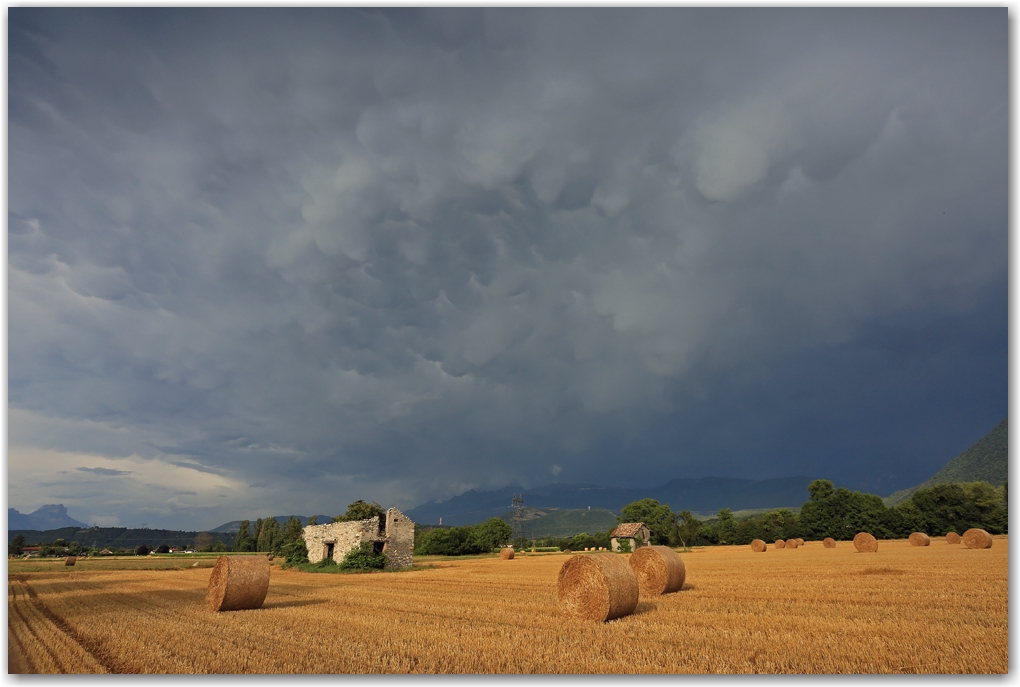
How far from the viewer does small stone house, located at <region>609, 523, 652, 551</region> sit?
6662 centimetres

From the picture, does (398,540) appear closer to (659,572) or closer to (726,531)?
(659,572)

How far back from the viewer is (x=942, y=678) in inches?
247

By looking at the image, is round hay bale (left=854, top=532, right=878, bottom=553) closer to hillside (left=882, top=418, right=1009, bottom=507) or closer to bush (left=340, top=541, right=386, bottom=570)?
bush (left=340, top=541, right=386, bottom=570)

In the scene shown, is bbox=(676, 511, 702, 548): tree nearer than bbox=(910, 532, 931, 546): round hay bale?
No

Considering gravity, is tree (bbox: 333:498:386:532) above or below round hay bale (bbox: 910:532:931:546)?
above

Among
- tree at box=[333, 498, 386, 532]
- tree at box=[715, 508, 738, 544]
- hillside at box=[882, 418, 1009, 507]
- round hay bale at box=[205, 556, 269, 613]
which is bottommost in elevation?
tree at box=[715, 508, 738, 544]

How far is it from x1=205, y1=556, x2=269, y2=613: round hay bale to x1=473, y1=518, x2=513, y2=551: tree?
53.0 meters

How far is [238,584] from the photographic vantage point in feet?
47.1

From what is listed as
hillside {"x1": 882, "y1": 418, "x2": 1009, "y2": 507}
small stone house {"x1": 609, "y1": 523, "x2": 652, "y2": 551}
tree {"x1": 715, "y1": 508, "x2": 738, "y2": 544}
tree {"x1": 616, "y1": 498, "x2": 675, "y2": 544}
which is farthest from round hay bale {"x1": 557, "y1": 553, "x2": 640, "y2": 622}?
hillside {"x1": 882, "y1": 418, "x2": 1009, "y2": 507}

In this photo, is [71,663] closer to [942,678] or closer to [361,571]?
[942,678]

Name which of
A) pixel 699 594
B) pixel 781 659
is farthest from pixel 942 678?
pixel 699 594

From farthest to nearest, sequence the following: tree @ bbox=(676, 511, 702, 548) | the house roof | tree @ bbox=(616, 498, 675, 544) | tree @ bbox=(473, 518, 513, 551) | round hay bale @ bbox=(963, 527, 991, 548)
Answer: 1. tree @ bbox=(616, 498, 675, 544)
2. tree @ bbox=(676, 511, 702, 548)
3. the house roof
4. tree @ bbox=(473, 518, 513, 551)
5. round hay bale @ bbox=(963, 527, 991, 548)

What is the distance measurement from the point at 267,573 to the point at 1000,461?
204 meters

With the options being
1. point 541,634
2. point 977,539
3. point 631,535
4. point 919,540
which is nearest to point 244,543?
point 631,535
